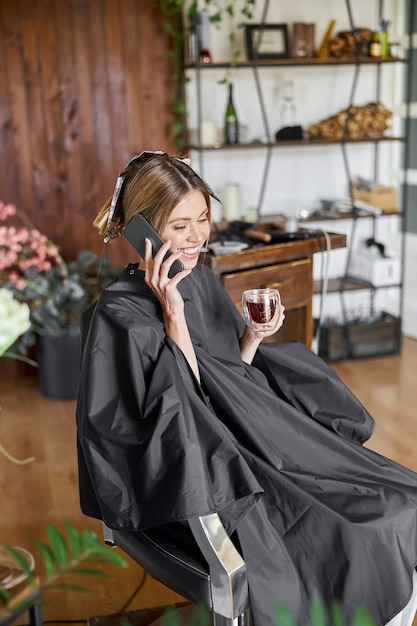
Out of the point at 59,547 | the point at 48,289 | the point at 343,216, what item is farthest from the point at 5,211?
the point at 59,547

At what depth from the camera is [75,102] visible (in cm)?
407

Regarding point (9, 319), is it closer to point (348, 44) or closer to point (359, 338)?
point (359, 338)

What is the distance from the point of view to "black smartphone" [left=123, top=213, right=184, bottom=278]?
1722mm

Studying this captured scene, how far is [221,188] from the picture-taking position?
4383 mm

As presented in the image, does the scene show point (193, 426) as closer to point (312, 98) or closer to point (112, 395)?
point (112, 395)

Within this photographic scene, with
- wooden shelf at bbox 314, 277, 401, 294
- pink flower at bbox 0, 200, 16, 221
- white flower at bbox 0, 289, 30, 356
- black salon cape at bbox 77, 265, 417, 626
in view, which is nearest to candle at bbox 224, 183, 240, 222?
wooden shelf at bbox 314, 277, 401, 294

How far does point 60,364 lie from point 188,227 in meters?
2.25

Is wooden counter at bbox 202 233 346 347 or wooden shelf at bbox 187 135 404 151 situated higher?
wooden shelf at bbox 187 135 404 151

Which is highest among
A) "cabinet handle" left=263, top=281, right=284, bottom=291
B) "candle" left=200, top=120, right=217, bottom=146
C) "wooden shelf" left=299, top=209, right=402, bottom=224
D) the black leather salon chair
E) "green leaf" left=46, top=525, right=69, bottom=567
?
"candle" left=200, top=120, right=217, bottom=146

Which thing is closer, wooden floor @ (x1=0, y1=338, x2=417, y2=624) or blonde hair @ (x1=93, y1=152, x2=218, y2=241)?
blonde hair @ (x1=93, y1=152, x2=218, y2=241)

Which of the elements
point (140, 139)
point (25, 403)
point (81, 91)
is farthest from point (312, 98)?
point (25, 403)

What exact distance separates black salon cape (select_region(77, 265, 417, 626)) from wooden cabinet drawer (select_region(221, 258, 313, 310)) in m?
1.26

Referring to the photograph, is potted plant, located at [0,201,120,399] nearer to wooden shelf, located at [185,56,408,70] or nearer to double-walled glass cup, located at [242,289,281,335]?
wooden shelf, located at [185,56,408,70]

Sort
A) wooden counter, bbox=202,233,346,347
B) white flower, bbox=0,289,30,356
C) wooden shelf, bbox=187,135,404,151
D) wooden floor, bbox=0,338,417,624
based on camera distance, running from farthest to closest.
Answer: wooden shelf, bbox=187,135,404,151 < wooden counter, bbox=202,233,346,347 < wooden floor, bbox=0,338,417,624 < white flower, bbox=0,289,30,356
